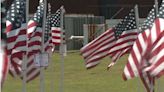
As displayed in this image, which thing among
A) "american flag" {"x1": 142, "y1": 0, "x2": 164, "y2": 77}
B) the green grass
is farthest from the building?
"american flag" {"x1": 142, "y1": 0, "x2": 164, "y2": 77}

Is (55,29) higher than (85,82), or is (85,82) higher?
(55,29)

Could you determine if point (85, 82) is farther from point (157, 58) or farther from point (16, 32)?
point (157, 58)

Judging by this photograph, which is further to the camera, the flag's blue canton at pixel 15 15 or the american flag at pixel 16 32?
the flag's blue canton at pixel 15 15

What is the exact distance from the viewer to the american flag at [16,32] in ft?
36.3

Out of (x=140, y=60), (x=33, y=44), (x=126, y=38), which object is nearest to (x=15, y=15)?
(x=33, y=44)

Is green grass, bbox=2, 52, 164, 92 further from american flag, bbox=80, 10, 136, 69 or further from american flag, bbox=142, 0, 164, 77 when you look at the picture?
american flag, bbox=142, 0, 164, 77

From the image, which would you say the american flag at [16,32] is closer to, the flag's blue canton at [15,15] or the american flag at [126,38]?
the flag's blue canton at [15,15]

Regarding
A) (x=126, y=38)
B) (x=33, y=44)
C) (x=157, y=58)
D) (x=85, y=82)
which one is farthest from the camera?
(x=85, y=82)

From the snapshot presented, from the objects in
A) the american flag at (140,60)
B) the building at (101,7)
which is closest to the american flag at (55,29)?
the american flag at (140,60)

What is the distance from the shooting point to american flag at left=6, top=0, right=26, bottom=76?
11.1m

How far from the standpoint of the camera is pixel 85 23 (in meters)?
48.7

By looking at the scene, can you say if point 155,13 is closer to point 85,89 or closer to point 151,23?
point 151,23

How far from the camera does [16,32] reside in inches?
439

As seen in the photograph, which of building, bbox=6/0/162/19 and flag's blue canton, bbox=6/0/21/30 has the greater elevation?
flag's blue canton, bbox=6/0/21/30
